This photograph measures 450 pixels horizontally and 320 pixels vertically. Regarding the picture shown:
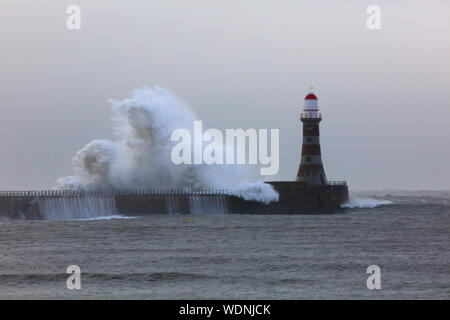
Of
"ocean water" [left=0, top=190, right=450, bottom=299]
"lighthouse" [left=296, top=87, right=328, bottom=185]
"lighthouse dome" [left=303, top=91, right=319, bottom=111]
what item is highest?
"lighthouse dome" [left=303, top=91, right=319, bottom=111]

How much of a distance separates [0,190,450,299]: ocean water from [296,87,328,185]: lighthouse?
4.61 metres

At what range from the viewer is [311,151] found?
193ft

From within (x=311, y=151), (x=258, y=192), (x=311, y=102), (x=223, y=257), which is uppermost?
(x=311, y=102)

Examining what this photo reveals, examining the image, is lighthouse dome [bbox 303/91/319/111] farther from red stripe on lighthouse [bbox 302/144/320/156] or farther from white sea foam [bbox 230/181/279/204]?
white sea foam [bbox 230/181/279/204]

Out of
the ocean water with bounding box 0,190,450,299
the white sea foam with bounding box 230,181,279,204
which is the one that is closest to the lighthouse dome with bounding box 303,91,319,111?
the white sea foam with bounding box 230,181,279,204

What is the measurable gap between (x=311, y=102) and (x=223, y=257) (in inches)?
972

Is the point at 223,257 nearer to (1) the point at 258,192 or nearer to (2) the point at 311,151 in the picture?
(1) the point at 258,192

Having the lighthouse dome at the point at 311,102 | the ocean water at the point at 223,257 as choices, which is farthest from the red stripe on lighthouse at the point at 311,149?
the ocean water at the point at 223,257

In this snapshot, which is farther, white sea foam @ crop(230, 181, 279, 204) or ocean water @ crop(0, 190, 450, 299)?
white sea foam @ crop(230, 181, 279, 204)

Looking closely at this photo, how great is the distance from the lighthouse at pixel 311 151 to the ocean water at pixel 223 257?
15.1 ft

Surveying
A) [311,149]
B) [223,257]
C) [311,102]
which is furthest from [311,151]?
[223,257]

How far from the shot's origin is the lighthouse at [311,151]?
59.0 metres

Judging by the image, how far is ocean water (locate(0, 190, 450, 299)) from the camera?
2966cm
